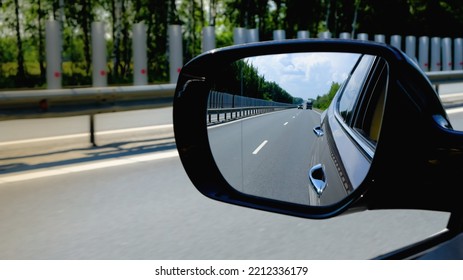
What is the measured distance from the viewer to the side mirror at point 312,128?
55.9 inches

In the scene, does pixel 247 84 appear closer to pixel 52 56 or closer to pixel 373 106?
pixel 373 106

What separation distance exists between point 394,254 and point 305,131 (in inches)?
25.3

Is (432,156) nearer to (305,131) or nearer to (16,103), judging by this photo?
(305,131)

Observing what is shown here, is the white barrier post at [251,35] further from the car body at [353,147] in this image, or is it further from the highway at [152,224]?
the car body at [353,147]

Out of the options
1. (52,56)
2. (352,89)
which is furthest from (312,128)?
(52,56)

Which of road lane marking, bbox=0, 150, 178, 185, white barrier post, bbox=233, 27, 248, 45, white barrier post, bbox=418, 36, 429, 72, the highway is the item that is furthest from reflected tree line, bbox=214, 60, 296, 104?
white barrier post, bbox=418, 36, 429, 72

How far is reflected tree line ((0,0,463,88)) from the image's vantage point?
35.1 m

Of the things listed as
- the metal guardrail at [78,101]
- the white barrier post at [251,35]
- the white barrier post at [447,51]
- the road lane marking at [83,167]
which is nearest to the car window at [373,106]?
the road lane marking at [83,167]

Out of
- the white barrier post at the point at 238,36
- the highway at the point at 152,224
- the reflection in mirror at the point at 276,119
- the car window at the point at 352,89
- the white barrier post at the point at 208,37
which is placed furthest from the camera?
the white barrier post at the point at 238,36

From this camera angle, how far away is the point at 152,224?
15.3 ft

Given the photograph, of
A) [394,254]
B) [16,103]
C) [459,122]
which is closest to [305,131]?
[394,254]

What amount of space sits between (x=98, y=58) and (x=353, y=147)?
67.9ft

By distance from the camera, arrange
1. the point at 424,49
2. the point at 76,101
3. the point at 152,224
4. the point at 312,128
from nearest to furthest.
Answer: the point at 312,128 < the point at 152,224 < the point at 76,101 < the point at 424,49

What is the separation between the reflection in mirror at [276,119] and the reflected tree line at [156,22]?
26621mm
